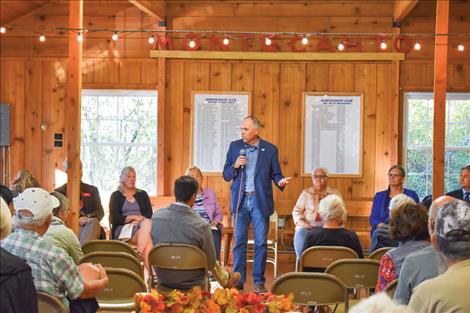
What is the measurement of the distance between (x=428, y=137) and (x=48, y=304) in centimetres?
662

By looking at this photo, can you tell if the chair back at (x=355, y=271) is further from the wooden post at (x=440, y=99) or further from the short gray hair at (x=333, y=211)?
the wooden post at (x=440, y=99)

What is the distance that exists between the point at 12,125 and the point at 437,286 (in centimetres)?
760

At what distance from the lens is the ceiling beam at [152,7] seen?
8.09 metres

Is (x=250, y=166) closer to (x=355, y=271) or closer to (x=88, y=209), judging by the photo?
(x=88, y=209)

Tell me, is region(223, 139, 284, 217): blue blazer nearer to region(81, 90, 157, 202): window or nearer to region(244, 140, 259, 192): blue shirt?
region(244, 140, 259, 192): blue shirt

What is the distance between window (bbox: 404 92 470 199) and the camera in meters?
8.99

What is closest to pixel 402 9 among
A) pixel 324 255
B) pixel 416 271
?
pixel 324 255

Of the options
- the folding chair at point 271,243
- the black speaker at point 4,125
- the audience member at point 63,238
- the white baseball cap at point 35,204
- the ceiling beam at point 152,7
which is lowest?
the folding chair at point 271,243

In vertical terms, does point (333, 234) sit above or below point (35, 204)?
below

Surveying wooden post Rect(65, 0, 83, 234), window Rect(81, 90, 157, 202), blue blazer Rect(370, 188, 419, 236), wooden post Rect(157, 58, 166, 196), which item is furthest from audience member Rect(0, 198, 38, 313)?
window Rect(81, 90, 157, 202)

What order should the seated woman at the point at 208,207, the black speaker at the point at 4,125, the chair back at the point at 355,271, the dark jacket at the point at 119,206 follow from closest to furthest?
the chair back at the point at 355,271 → the dark jacket at the point at 119,206 → the seated woman at the point at 208,207 → the black speaker at the point at 4,125

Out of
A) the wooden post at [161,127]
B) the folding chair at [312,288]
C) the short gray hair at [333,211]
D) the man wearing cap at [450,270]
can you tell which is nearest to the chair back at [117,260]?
the folding chair at [312,288]

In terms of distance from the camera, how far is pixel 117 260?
4613 mm

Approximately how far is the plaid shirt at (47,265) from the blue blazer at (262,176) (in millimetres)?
3368
